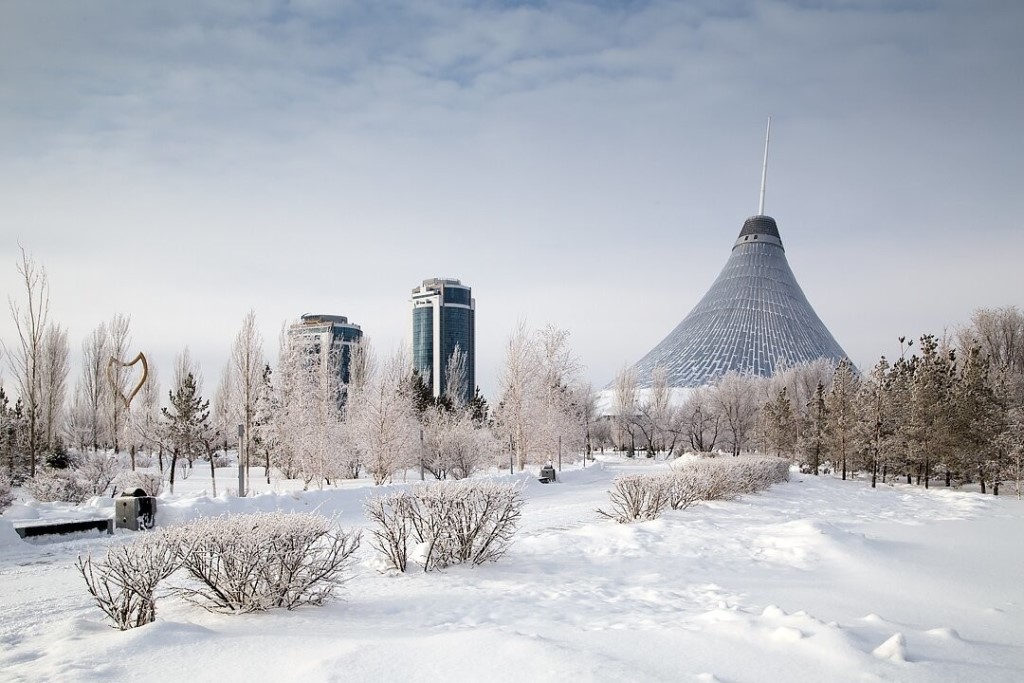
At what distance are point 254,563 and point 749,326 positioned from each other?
81877 millimetres

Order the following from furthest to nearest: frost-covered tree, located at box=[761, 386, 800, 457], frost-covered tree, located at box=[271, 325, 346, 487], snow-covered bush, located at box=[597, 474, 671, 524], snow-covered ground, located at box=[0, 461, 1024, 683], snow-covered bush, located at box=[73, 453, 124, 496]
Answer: frost-covered tree, located at box=[761, 386, 800, 457], frost-covered tree, located at box=[271, 325, 346, 487], snow-covered bush, located at box=[73, 453, 124, 496], snow-covered bush, located at box=[597, 474, 671, 524], snow-covered ground, located at box=[0, 461, 1024, 683]

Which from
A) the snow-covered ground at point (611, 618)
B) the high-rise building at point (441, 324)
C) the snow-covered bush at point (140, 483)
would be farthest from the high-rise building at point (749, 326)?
the snow-covered ground at point (611, 618)

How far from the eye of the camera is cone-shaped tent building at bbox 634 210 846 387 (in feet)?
244

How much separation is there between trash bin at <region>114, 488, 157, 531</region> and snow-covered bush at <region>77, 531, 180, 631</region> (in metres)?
5.77

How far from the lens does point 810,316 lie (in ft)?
280

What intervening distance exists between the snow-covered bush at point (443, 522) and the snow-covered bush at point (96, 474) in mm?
10068

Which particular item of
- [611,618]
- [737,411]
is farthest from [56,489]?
[737,411]

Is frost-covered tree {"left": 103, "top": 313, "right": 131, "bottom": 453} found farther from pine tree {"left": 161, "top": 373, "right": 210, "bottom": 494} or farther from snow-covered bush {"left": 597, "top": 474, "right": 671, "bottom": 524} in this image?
snow-covered bush {"left": 597, "top": 474, "right": 671, "bottom": 524}

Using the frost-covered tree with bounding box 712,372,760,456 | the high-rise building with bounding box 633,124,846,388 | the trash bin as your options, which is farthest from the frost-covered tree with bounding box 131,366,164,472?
the high-rise building with bounding box 633,124,846,388

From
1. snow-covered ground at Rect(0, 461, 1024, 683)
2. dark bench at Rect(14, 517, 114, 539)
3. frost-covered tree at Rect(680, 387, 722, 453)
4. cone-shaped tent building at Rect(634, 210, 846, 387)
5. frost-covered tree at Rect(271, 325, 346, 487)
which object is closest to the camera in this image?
snow-covered ground at Rect(0, 461, 1024, 683)

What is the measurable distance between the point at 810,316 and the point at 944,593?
88.0m

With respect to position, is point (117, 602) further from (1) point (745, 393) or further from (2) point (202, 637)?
(1) point (745, 393)

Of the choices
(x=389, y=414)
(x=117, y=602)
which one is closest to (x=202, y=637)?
(x=117, y=602)

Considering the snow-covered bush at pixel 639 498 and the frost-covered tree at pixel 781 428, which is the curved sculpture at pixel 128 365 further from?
the frost-covered tree at pixel 781 428
